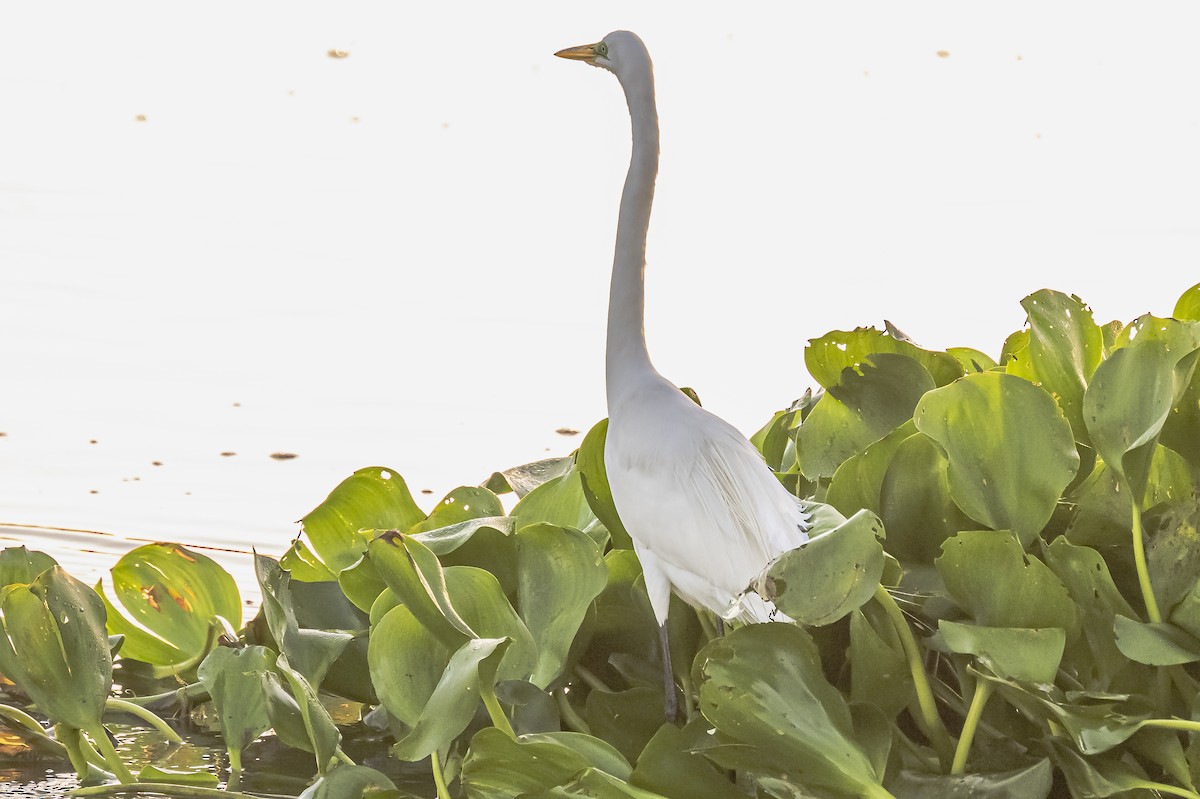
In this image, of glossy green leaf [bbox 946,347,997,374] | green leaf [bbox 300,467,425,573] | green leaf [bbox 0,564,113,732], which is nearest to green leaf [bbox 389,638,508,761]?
green leaf [bbox 0,564,113,732]

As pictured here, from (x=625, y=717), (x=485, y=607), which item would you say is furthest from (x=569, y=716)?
(x=485, y=607)

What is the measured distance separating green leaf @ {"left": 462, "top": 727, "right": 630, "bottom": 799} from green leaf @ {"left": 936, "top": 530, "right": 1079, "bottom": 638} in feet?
1.41

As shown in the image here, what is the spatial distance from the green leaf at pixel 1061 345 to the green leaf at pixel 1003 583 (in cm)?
29

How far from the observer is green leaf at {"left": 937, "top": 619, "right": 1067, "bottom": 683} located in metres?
1.63

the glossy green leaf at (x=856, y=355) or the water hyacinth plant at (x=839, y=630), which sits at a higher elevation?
the glossy green leaf at (x=856, y=355)

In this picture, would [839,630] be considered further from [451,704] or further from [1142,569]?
[451,704]

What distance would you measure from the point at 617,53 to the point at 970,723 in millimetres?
959

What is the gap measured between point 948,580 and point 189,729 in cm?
110

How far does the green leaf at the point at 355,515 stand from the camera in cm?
221

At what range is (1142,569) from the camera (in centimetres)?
170

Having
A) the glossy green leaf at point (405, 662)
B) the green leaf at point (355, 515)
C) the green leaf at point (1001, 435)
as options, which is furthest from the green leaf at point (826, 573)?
the green leaf at point (355, 515)

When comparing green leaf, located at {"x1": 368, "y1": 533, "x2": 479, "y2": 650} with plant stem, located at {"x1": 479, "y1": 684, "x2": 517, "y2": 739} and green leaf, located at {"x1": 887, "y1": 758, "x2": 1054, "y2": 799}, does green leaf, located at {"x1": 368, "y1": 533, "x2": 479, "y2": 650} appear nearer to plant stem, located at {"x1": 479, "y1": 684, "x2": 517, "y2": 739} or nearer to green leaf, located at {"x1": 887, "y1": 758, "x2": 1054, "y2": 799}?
plant stem, located at {"x1": 479, "y1": 684, "x2": 517, "y2": 739}

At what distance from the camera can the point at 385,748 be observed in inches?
86.1

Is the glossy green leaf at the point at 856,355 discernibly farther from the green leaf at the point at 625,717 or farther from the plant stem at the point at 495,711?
the plant stem at the point at 495,711
